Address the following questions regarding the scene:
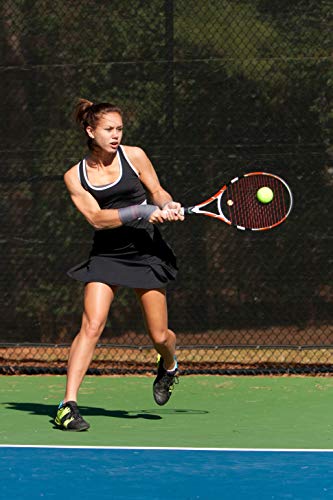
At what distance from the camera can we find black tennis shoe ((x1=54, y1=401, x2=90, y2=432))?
5.35 meters

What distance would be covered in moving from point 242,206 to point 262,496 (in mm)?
2283

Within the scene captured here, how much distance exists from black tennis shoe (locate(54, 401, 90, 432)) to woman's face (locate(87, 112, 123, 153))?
45.7 inches

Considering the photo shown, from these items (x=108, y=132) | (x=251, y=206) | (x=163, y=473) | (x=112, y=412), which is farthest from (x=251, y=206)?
(x=163, y=473)

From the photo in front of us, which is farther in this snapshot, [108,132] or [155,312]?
[155,312]

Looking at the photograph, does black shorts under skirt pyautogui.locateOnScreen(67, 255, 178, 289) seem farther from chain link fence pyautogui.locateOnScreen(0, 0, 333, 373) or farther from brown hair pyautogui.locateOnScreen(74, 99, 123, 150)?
chain link fence pyautogui.locateOnScreen(0, 0, 333, 373)

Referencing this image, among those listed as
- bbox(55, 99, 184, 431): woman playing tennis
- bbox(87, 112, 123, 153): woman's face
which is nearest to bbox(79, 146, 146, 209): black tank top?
bbox(55, 99, 184, 431): woman playing tennis

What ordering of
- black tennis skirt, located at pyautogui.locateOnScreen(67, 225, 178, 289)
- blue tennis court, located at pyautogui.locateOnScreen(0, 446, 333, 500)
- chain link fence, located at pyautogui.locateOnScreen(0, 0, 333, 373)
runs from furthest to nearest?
chain link fence, located at pyautogui.locateOnScreen(0, 0, 333, 373)
black tennis skirt, located at pyautogui.locateOnScreen(67, 225, 178, 289)
blue tennis court, located at pyautogui.locateOnScreen(0, 446, 333, 500)

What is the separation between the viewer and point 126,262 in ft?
18.4

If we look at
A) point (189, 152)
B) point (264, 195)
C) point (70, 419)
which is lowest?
point (70, 419)

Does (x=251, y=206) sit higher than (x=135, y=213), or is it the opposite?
(x=251, y=206)

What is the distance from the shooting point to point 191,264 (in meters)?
7.43

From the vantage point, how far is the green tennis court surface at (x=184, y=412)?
5.21 m

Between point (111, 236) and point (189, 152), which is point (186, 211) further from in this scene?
point (189, 152)

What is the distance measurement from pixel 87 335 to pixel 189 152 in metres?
2.18
